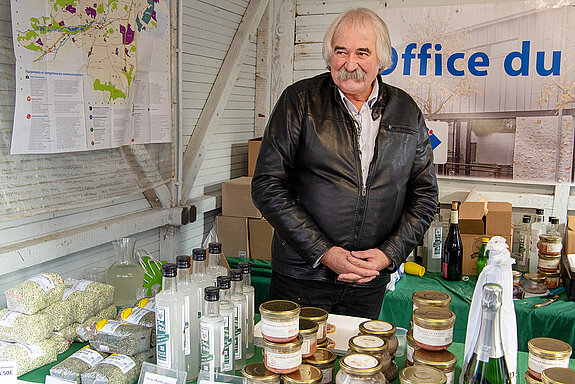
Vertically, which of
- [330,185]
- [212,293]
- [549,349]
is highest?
[330,185]

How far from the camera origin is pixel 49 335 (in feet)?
5.80

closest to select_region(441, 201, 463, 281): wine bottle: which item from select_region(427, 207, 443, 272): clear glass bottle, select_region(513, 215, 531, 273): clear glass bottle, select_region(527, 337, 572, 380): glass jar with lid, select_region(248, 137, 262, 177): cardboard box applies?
select_region(427, 207, 443, 272): clear glass bottle

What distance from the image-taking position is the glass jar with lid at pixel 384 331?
1549mm

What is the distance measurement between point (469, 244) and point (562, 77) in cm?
136

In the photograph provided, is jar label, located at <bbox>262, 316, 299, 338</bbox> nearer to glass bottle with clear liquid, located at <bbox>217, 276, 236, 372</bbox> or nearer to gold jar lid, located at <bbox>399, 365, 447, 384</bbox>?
glass bottle with clear liquid, located at <bbox>217, 276, 236, 372</bbox>

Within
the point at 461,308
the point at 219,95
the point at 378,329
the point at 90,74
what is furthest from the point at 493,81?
the point at 378,329

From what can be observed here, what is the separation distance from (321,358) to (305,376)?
5.0 inches

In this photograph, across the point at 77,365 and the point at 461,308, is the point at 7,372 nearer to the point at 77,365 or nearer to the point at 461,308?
the point at 77,365

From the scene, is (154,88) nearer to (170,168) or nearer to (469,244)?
(170,168)

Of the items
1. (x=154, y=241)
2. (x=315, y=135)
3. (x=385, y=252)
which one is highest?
(x=315, y=135)

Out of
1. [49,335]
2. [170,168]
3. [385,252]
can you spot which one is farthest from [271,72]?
[49,335]

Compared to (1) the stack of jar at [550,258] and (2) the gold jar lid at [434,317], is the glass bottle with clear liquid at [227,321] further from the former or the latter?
(1) the stack of jar at [550,258]

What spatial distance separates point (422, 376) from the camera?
132 centimetres

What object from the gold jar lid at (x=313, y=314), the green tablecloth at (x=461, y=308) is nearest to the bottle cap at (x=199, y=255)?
the gold jar lid at (x=313, y=314)
